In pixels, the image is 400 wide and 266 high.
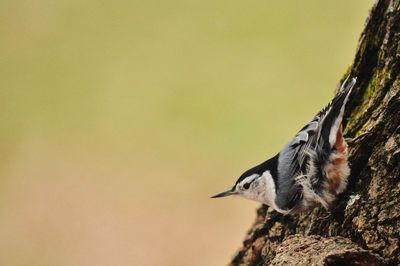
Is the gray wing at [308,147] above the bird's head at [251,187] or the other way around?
above

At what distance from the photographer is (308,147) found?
7.58 ft

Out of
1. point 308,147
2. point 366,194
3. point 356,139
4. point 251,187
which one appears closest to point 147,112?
point 251,187

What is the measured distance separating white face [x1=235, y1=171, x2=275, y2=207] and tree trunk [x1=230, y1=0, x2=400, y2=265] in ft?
0.27

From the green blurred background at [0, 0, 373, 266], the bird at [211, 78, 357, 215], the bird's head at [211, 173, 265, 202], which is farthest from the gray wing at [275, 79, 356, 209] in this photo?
the green blurred background at [0, 0, 373, 266]

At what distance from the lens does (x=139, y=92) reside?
7.18m

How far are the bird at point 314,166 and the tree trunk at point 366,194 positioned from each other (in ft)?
0.13

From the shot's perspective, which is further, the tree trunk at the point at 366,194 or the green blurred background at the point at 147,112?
the green blurred background at the point at 147,112

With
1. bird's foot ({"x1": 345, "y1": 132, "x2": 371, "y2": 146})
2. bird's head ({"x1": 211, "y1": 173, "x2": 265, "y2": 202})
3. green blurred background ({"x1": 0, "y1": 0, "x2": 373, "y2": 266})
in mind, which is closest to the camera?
bird's foot ({"x1": 345, "y1": 132, "x2": 371, "y2": 146})

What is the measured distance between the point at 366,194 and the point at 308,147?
367 mm

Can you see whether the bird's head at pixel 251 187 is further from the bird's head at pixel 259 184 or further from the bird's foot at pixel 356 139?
the bird's foot at pixel 356 139

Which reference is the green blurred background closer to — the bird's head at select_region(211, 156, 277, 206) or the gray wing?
the bird's head at select_region(211, 156, 277, 206)

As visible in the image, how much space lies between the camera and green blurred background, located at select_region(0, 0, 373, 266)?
17.3ft

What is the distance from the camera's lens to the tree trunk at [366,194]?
1851 mm

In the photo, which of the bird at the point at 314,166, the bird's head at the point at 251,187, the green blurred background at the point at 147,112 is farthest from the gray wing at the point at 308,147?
the green blurred background at the point at 147,112
